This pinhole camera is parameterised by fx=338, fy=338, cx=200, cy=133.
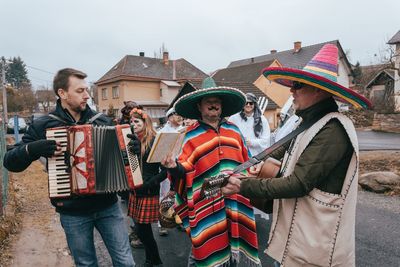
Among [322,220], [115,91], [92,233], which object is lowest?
[92,233]

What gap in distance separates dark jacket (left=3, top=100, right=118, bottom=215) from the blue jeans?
7 centimetres

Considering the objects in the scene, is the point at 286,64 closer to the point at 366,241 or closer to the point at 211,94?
the point at 366,241

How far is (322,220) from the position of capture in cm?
197

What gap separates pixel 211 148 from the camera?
3059 millimetres

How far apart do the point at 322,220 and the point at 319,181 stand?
0.76 ft

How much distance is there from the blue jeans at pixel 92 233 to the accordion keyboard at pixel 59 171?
275 millimetres

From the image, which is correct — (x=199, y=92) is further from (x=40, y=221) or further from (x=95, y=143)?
(x=40, y=221)

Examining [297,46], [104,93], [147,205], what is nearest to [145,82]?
[104,93]

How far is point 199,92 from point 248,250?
1.52 meters

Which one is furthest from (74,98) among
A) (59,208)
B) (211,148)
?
(211,148)

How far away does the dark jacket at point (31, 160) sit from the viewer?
2748 millimetres

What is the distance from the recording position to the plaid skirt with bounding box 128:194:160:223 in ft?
13.4

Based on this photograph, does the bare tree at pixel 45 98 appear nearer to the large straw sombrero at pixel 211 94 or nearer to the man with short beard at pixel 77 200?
the man with short beard at pixel 77 200

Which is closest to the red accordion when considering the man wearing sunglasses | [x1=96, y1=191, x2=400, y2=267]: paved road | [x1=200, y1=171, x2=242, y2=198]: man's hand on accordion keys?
[x1=200, y1=171, x2=242, y2=198]: man's hand on accordion keys
